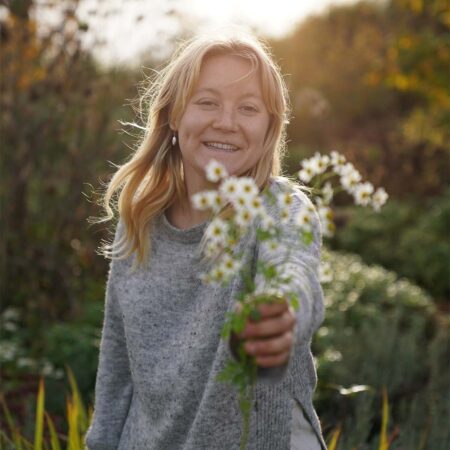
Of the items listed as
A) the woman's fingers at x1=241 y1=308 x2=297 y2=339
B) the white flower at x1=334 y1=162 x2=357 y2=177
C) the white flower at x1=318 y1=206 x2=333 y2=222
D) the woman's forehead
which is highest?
the woman's forehead

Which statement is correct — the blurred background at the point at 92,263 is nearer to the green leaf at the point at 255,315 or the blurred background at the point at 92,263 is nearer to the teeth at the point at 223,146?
the teeth at the point at 223,146

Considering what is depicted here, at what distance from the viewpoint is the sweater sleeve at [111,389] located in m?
2.13

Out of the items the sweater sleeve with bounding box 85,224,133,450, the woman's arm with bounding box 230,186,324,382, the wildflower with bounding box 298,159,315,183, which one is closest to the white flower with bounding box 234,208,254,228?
the woman's arm with bounding box 230,186,324,382

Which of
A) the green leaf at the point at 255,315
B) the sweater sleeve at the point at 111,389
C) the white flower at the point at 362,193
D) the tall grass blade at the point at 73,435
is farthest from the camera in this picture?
the tall grass blade at the point at 73,435

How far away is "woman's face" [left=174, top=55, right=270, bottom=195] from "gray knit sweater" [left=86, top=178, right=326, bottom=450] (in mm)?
116

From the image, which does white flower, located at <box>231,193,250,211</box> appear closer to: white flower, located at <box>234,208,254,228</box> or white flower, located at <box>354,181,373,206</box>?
white flower, located at <box>234,208,254,228</box>

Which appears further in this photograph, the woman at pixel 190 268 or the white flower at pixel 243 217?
the woman at pixel 190 268

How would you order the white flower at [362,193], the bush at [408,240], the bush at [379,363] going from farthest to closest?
Result: the bush at [408,240] < the bush at [379,363] < the white flower at [362,193]

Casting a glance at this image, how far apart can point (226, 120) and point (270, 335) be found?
781 mm

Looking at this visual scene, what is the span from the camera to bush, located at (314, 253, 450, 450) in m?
2.88

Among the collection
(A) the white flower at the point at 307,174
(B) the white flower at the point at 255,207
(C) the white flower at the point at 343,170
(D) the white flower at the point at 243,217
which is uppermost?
(C) the white flower at the point at 343,170

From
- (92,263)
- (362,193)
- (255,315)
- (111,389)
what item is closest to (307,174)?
(362,193)

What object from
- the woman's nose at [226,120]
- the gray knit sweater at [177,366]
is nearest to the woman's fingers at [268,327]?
the gray knit sweater at [177,366]

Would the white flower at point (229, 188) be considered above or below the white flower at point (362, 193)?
below
